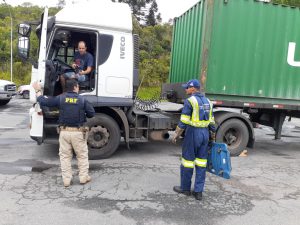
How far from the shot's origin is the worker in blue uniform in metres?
4.46

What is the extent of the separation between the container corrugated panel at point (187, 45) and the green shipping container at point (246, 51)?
22mm

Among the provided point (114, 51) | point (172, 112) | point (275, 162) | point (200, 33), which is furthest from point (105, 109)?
point (275, 162)

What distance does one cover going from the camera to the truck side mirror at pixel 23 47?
18.8 ft

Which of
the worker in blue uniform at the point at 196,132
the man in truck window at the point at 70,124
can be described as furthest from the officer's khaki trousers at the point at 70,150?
the worker in blue uniform at the point at 196,132

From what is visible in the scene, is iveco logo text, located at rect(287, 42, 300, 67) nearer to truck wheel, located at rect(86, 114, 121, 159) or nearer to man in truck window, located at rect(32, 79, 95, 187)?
truck wheel, located at rect(86, 114, 121, 159)

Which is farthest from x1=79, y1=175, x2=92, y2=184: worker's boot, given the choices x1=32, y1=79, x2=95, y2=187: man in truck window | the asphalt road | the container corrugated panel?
the container corrugated panel

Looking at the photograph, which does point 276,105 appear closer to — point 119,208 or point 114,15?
point 114,15

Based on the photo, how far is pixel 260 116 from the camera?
800cm

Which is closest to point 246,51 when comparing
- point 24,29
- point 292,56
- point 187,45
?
point 292,56

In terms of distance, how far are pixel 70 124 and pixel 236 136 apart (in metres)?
3.99

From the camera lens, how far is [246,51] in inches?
276

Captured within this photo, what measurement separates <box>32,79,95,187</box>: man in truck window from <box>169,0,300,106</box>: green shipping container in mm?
2934

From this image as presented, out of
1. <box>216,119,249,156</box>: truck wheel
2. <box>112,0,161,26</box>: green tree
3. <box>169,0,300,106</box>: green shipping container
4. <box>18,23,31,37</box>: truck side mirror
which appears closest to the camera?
<box>18,23,31,37</box>: truck side mirror

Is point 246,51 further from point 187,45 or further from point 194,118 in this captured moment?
point 194,118
